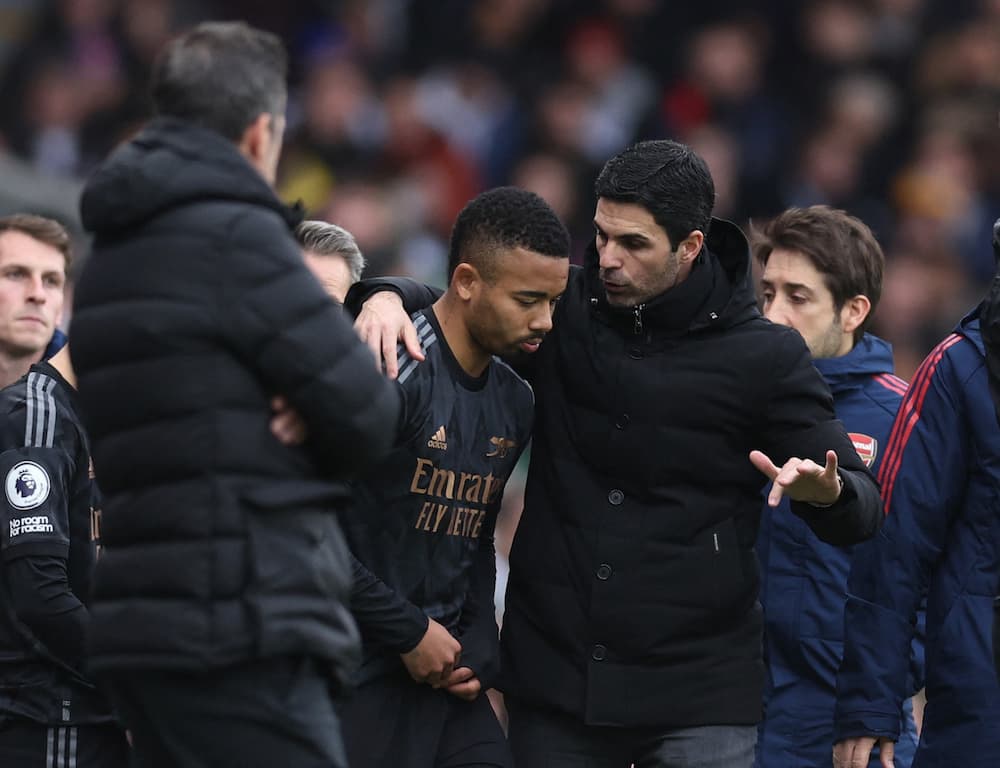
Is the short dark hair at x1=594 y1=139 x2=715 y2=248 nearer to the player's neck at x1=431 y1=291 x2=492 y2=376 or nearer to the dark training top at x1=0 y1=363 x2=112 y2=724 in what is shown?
the player's neck at x1=431 y1=291 x2=492 y2=376

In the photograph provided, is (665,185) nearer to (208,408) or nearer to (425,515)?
(425,515)

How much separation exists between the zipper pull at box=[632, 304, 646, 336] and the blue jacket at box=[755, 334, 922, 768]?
2.92 ft

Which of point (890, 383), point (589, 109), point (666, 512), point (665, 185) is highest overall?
point (589, 109)

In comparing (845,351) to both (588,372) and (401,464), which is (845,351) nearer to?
(588,372)

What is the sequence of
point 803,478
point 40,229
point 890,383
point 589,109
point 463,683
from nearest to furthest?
point 803,478, point 463,683, point 890,383, point 40,229, point 589,109

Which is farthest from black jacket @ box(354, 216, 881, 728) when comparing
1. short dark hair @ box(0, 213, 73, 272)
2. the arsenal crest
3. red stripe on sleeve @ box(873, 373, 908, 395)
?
short dark hair @ box(0, 213, 73, 272)

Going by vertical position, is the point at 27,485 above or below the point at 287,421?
below

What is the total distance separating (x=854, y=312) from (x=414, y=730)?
1935mm

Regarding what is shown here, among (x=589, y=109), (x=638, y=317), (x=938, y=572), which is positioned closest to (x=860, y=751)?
(x=938, y=572)

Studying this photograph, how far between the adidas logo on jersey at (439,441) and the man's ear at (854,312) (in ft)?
5.15

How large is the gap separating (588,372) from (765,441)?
47 centimetres

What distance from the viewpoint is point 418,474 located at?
4.11 metres

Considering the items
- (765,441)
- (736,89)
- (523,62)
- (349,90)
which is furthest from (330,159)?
(765,441)

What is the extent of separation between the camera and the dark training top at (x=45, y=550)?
13.8 ft
